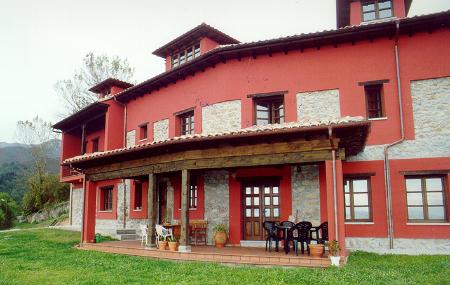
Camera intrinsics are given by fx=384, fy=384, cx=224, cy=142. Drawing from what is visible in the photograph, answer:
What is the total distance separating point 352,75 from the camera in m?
12.8

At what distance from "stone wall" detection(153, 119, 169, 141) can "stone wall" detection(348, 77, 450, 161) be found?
8.70 meters

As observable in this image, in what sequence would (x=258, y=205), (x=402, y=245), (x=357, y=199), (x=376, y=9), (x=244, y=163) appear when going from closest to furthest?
→ 1. (x=244, y=163)
2. (x=402, y=245)
3. (x=357, y=199)
4. (x=258, y=205)
5. (x=376, y=9)

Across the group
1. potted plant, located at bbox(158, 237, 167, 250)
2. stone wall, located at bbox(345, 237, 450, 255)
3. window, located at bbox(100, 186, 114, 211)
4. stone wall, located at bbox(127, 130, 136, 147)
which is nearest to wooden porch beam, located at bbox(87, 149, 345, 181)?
potted plant, located at bbox(158, 237, 167, 250)

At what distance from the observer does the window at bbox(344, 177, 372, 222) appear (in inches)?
479

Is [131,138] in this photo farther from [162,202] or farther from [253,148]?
[253,148]

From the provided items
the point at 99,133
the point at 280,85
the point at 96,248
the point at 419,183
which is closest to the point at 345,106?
the point at 280,85

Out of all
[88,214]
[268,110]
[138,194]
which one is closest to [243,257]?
[268,110]

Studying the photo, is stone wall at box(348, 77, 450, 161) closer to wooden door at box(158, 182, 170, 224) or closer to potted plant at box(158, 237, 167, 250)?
potted plant at box(158, 237, 167, 250)

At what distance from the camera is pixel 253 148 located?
9820 millimetres

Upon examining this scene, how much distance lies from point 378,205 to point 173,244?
6390 mm

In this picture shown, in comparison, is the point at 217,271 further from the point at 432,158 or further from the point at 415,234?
the point at 432,158

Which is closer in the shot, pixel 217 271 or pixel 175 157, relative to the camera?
pixel 217 271

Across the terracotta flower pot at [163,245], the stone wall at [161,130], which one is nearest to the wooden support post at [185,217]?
the terracotta flower pot at [163,245]

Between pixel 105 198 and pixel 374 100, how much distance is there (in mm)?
14256
